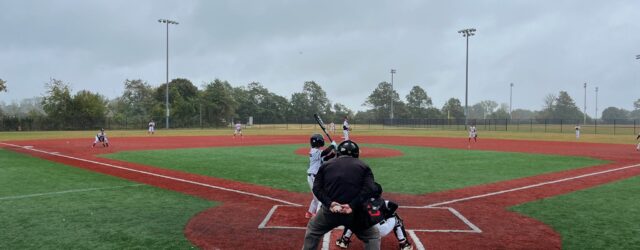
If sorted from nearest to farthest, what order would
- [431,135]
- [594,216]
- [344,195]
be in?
[344,195] → [594,216] → [431,135]

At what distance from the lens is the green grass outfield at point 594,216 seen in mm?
7410

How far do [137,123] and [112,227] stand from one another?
7211cm

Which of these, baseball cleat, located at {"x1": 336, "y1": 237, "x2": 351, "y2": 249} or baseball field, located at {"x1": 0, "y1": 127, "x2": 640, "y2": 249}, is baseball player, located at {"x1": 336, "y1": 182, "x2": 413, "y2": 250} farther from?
baseball field, located at {"x1": 0, "y1": 127, "x2": 640, "y2": 249}

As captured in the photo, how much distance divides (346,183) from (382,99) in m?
138

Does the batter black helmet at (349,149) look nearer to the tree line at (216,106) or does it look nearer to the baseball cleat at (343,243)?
the baseball cleat at (343,243)

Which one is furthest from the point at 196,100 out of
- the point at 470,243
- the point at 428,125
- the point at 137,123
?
the point at 470,243

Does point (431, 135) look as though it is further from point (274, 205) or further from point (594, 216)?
point (274, 205)

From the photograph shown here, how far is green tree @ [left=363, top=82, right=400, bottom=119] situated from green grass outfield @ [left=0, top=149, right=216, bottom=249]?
129m

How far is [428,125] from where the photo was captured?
89312mm

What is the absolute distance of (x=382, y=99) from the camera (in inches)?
5566

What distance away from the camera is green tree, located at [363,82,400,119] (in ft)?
460

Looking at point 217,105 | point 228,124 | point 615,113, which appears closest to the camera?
point 217,105

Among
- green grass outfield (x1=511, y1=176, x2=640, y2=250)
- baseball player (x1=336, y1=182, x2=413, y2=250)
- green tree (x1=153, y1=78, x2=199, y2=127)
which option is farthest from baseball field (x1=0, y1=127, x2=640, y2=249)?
green tree (x1=153, y1=78, x2=199, y2=127)

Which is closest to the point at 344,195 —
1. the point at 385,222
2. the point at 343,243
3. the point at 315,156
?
the point at 385,222
